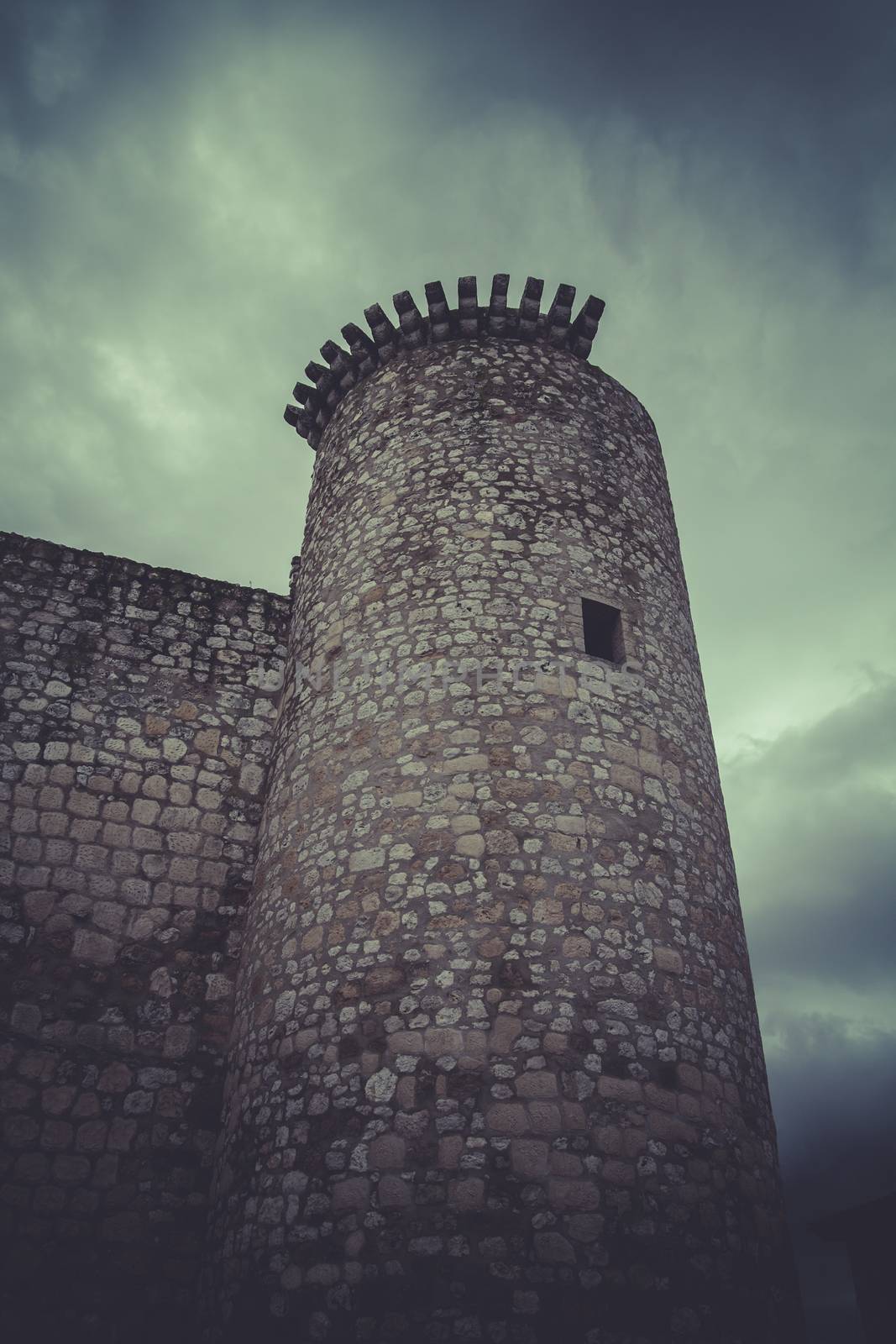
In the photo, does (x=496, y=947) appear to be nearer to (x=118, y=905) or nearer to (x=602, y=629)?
(x=602, y=629)

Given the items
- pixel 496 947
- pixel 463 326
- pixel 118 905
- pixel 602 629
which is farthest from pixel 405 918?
pixel 463 326

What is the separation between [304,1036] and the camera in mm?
5758

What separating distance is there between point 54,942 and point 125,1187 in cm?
193

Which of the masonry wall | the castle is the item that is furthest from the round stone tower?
the masonry wall

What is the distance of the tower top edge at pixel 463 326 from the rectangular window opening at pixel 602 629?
3.61 meters

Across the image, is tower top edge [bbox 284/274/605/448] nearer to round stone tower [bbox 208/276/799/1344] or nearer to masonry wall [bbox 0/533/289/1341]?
round stone tower [bbox 208/276/799/1344]

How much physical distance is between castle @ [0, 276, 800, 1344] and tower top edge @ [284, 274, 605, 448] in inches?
2.2

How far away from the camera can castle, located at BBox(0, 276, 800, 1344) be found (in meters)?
4.86

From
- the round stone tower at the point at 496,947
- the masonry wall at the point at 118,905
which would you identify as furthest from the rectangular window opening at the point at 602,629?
the masonry wall at the point at 118,905

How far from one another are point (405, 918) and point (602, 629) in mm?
3261

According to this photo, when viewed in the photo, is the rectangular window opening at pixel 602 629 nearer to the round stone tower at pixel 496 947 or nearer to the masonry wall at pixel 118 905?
the round stone tower at pixel 496 947

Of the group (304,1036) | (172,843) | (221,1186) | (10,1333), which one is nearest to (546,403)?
(172,843)

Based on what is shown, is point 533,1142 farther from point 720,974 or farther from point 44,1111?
point 44,1111

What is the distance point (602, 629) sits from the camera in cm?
759
